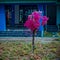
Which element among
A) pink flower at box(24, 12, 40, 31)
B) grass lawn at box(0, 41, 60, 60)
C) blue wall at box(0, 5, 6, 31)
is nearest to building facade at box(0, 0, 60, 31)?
blue wall at box(0, 5, 6, 31)

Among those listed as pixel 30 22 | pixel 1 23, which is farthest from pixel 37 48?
pixel 1 23

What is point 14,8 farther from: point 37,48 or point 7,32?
point 37,48

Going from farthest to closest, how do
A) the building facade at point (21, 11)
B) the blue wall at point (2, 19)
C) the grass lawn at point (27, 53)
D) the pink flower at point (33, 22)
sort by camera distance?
the blue wall at point (2, 19) → the building facade at point (21, 11) → the pink flower at point (33, 22) → the grass lawn at point (27, 53)

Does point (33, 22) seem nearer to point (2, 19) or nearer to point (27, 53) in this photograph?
point (27, 53)

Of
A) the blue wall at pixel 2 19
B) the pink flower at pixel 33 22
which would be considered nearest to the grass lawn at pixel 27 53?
the pink flower at pixel 33 22

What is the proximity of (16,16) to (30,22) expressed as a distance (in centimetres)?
1371

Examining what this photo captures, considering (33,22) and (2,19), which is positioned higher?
(33,22)

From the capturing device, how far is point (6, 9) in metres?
24.1

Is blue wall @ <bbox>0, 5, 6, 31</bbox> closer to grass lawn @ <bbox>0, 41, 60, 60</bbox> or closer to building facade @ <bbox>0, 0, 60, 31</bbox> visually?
building facade @ <bbox>0, 0, 60, 31</bbox>

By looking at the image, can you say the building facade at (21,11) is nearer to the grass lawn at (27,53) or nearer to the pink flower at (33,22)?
the grass lawn at (27,53)

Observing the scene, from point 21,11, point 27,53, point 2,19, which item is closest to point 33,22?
point 27,53

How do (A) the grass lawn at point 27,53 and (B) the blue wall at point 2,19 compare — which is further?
(B) the blue wall at point 2,19

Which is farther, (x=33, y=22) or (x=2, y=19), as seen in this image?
(x=2, y=19)

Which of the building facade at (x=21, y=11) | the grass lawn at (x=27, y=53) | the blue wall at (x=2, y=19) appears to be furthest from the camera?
the blue wall at (x=2, y=19)
